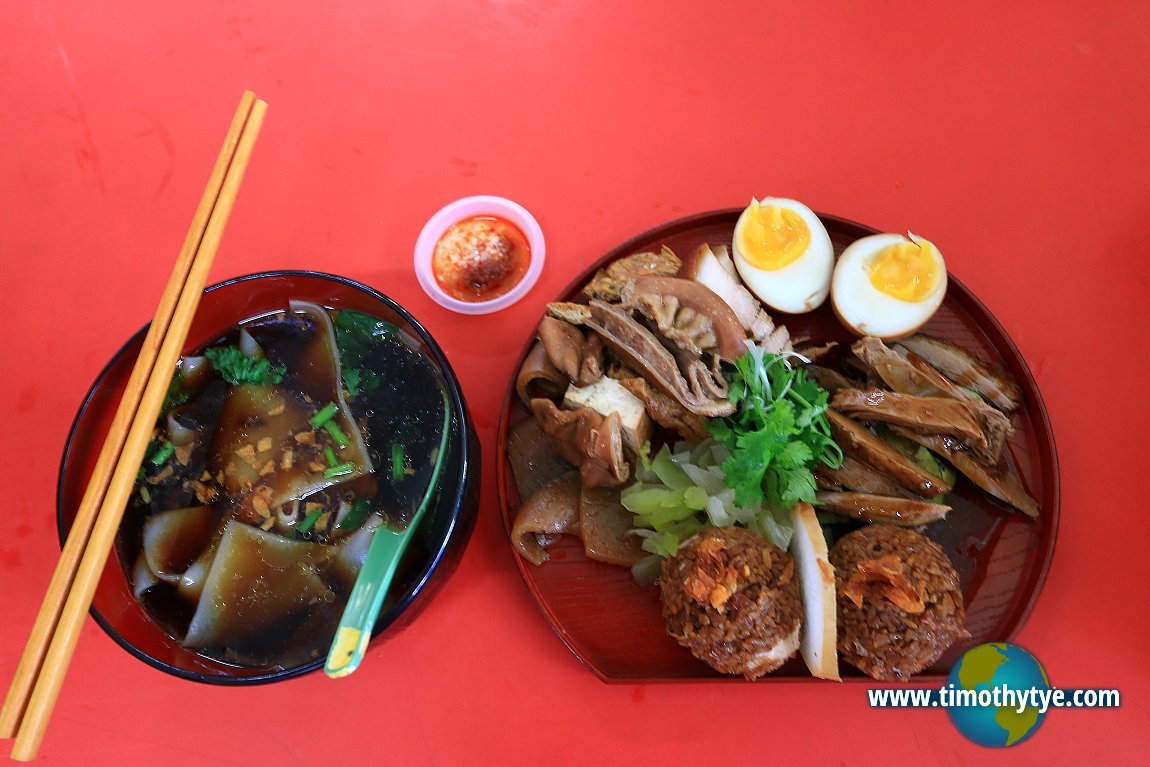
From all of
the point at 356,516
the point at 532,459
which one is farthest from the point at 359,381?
the point at 532,459

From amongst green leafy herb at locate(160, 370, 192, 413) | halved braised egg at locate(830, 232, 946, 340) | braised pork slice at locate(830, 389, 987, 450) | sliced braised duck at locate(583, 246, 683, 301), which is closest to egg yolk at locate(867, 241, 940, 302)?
halved braised egg at locate(830, 232, 946, 340)

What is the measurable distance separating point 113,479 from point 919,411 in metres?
1.87

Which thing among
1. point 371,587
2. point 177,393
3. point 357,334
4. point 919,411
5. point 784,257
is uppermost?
point 784,257

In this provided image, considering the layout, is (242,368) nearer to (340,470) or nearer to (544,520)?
(340,470)

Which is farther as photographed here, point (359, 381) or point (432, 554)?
point (359, 381)

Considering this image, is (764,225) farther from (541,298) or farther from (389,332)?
(389,332)

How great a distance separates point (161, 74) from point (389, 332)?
6.18 ft

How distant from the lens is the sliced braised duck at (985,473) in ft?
5.93

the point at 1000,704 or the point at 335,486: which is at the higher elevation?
the point at 335,486

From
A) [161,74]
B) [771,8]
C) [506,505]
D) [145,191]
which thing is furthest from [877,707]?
[161,74]

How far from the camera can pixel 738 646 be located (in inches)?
63.3

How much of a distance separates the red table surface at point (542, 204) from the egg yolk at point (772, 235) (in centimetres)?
44

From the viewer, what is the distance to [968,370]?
1.95 meters

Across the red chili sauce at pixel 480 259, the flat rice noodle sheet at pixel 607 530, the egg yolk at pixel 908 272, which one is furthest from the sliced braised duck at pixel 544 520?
the egg yolk at pixel 908 272
